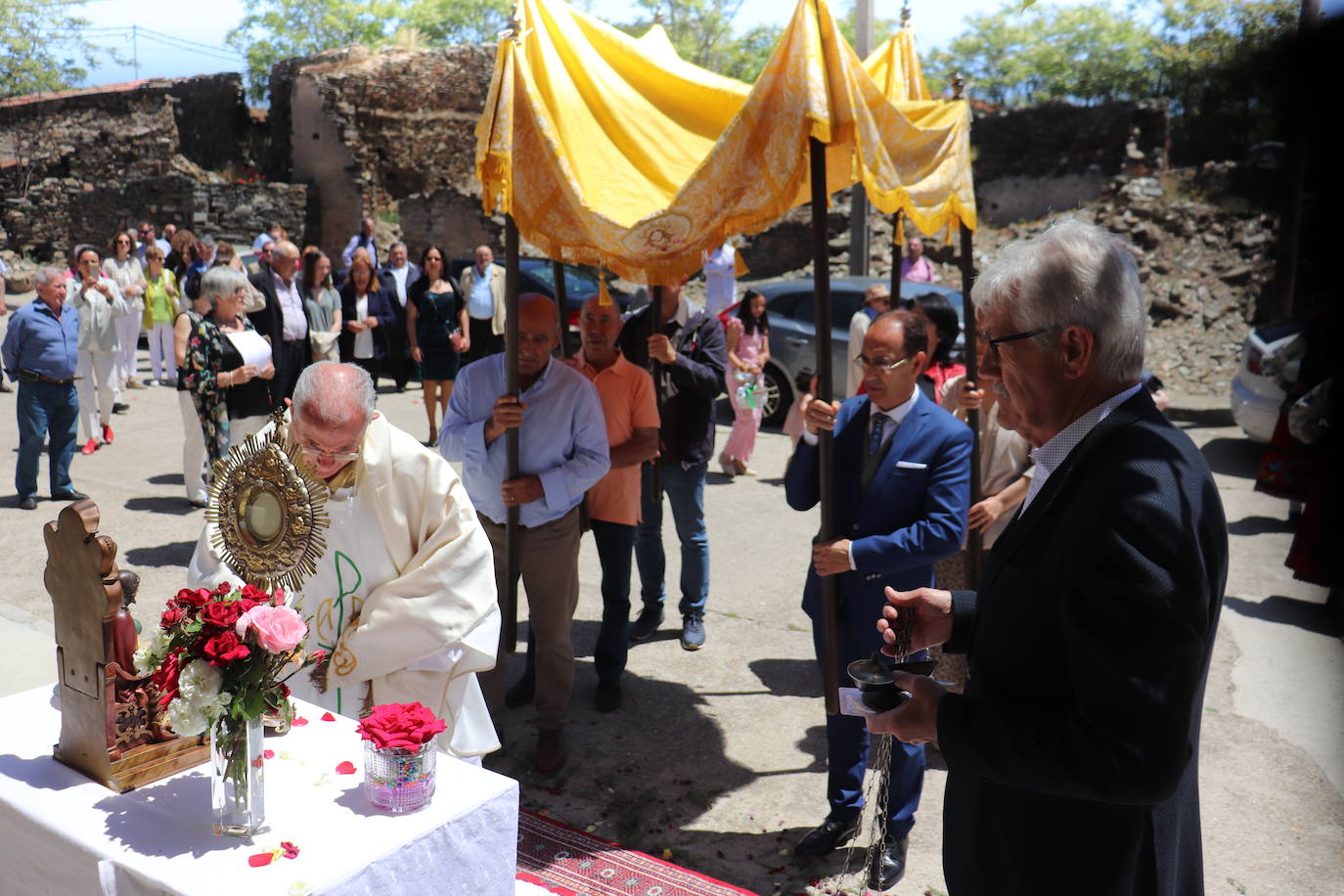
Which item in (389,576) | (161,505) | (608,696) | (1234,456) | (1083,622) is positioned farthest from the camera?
(1234,456)

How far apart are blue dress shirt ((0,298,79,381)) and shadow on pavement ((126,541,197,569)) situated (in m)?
1.85

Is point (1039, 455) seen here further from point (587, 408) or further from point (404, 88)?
point (404, 88)

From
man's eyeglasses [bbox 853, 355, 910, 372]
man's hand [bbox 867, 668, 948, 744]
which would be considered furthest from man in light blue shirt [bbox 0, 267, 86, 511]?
man's hand [bbox 867, 668, 948, 744]

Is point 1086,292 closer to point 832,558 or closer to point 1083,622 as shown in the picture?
point 1083,622

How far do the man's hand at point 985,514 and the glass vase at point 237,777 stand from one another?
10.4ft

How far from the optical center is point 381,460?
11.1 feet

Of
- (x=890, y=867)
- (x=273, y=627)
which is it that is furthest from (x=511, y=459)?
(x=273, y=627)

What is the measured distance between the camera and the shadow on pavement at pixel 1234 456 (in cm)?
1080

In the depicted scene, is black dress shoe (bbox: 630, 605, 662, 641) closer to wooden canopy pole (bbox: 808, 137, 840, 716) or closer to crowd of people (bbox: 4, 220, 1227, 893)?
crowd of people (bbox: 4, 220, 1227, 893)

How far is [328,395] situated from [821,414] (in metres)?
1.82

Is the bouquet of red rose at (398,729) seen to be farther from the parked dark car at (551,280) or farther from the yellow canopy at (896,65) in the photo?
the parked dark car at (551,280)

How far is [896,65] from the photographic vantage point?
5.90m

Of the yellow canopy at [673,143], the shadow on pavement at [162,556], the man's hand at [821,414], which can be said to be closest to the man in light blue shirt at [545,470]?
the yellow canopy at [673,143]

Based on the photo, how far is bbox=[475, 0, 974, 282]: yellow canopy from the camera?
3.98m
